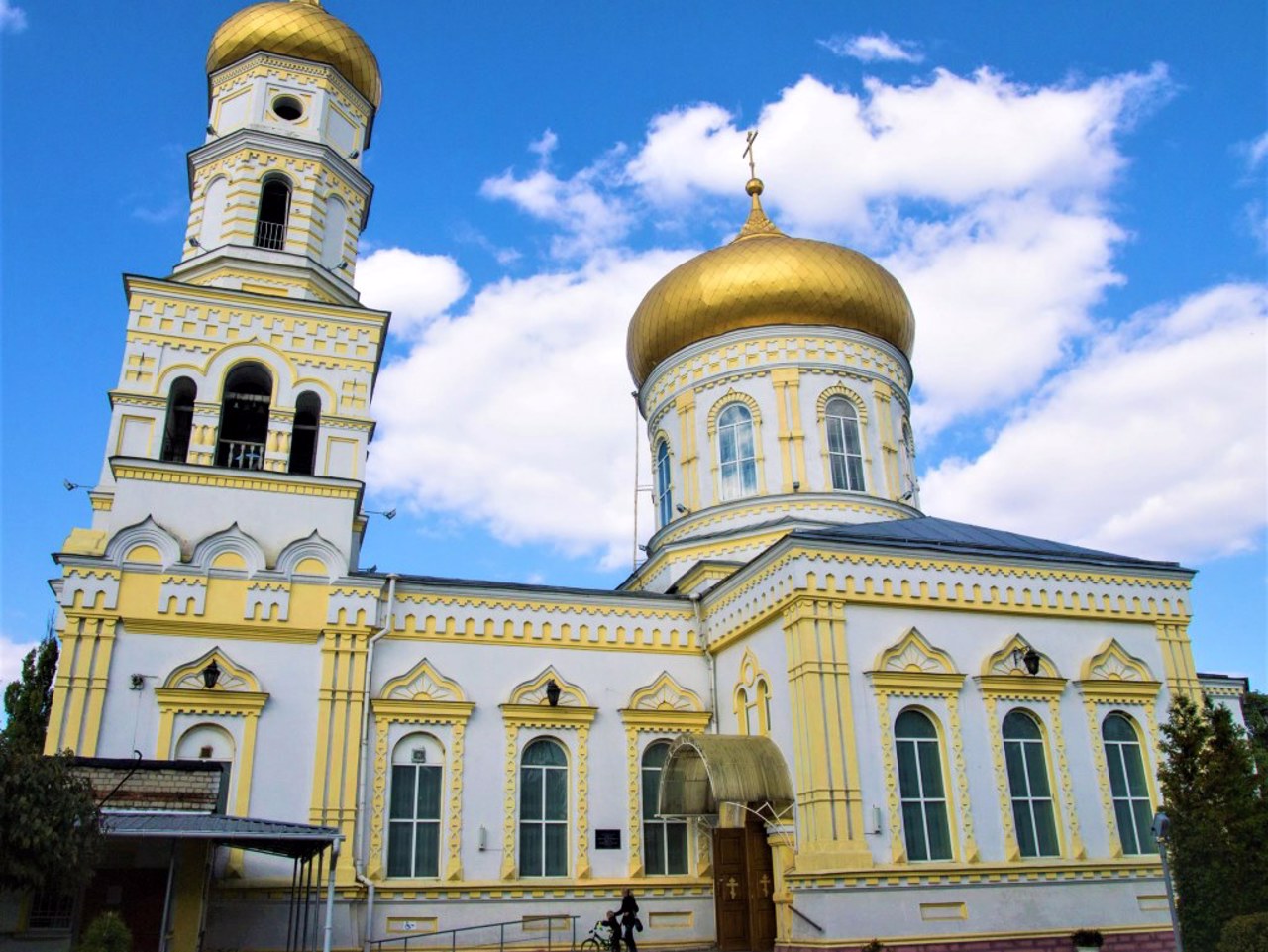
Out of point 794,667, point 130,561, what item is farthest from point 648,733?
point 130,561

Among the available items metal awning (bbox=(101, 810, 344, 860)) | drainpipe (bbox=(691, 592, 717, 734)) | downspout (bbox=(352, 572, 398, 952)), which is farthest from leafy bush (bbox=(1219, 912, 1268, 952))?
downspout (bbox=(352, 572, 398, 952))

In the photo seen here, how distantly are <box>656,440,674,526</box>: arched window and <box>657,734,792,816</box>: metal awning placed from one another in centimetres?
658

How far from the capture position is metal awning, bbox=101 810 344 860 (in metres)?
10.6

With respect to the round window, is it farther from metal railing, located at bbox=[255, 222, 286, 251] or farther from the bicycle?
the bicycle

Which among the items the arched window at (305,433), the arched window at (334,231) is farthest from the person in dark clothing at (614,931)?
the arched window at (334,231)

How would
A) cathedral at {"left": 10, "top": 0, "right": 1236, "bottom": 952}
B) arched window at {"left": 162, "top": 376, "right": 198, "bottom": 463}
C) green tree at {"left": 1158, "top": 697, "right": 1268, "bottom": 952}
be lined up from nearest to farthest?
green tree at {"left": 1158, "top": 697, "right": 1268, "bottom": 952} < cathedral at {"left": 10, "top": 0, "right": 1236, "bottom": 952} < arched window at {"left": 162, "top": 376, "right": 198, "bottom": 463}

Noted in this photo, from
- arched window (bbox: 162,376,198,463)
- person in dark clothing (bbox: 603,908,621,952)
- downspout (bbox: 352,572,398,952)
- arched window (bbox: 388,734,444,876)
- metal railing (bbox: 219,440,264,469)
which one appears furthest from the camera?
metal railing (bbox: 219,440,264,469)

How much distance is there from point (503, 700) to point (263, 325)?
22.1 feet

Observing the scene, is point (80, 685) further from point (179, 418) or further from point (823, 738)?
point (823, 738)

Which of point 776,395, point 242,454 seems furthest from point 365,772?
point 776,395

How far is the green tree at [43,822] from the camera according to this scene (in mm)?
9234

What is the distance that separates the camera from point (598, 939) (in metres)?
14.0

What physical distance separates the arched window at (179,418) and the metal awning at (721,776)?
8399mm

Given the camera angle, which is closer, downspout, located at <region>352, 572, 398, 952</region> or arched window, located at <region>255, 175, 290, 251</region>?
downspout, located at <region>352, 572, 398, 952</region>
